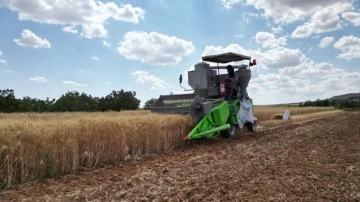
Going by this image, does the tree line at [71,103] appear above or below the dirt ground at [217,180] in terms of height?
above

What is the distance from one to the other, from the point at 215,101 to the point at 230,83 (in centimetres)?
155

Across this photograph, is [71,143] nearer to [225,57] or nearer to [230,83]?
[230,83]

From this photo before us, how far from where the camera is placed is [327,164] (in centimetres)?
718

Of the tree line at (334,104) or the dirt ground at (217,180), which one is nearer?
the dirt ground at (217,180)

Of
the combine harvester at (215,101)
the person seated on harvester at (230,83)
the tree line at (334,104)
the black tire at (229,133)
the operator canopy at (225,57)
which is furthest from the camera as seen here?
the tree line at (334,104)

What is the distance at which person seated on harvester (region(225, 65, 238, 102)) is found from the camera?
13172mm

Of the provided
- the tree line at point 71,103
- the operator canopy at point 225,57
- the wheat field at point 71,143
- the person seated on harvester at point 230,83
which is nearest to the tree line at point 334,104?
the tree line at point 71,103

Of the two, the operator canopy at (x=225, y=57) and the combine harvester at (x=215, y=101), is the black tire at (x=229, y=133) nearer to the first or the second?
the combine harvester at (x=215, y=101)

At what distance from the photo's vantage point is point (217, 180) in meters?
5.82

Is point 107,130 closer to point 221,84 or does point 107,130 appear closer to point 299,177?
point 299,177

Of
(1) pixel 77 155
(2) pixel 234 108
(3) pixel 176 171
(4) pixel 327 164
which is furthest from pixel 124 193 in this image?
(2) pixel 234 108

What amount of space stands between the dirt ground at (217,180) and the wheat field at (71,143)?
0.41m

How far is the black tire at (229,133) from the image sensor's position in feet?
42.3

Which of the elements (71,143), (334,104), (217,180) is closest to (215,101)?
(71,143)
